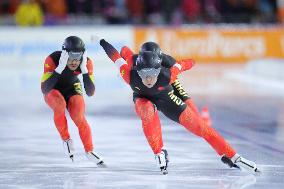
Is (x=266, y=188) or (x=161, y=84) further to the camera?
(x=161, y=84)

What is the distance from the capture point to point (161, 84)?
7273mm

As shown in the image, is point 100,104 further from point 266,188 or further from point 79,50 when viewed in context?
point 266,188

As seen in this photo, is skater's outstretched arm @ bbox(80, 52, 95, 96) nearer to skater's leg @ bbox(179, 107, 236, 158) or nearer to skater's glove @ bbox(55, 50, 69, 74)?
skater's glove @ bbox(55, 50, 69, 74)

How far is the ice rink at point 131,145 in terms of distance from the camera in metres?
6.90

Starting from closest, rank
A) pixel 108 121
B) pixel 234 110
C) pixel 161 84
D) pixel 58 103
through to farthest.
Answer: pixel 161 84, pixel 58 103, pixel 108 121, pixel 234 110

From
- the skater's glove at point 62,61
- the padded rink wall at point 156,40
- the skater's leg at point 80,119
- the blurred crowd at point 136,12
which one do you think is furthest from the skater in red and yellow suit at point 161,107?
the blurred crowd at point 136,12

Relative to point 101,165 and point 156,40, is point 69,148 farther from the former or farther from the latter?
point 156,40

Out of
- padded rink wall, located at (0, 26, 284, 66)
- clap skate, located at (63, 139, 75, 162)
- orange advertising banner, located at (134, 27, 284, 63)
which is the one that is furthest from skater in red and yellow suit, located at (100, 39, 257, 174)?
orange advertising banner, located at (134, 27, 284, 63)

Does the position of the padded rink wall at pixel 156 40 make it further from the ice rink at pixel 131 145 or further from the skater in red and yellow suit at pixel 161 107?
the skater in red and yellow suit at pixel 161 107

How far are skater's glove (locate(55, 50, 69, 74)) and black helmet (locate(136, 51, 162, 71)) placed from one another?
0.88 metres

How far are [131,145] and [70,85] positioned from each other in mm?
1326

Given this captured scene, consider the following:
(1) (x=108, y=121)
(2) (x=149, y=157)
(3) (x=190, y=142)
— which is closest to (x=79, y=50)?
(2) (x=149, y=157)

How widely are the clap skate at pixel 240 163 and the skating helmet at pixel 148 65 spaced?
1.05m

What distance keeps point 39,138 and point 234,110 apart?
396cm
